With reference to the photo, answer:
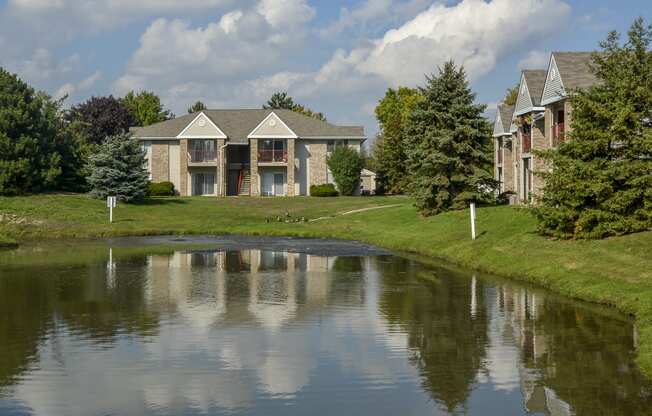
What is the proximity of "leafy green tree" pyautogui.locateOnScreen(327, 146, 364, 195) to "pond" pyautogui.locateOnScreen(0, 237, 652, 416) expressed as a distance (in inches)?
1859

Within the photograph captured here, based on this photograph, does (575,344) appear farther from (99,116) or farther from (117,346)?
(99,116)

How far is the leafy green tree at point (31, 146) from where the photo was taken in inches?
2406

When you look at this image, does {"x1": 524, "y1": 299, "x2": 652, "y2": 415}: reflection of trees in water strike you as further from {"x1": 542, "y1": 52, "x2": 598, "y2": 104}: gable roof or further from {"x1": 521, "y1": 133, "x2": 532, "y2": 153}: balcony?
{"x1": 521, "y1": 133, "x2": 532, "y2": 153}: balcony

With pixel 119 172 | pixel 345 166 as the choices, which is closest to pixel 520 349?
pixel 119 172

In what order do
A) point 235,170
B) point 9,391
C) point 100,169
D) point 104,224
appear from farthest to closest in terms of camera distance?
point 235,170
point 100,169
point 104,224
point 9,391

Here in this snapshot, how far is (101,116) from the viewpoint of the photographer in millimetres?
103875

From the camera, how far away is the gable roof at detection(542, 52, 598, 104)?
42594 millimetres

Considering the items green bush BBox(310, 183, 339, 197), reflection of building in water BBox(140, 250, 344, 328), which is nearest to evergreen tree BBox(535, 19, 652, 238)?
reflection of building in water BBox(140, 250, 344, 328)

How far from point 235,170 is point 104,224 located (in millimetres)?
28828

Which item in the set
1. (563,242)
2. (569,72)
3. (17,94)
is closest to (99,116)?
(17,94)

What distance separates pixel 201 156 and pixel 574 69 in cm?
4118

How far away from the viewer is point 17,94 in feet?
210

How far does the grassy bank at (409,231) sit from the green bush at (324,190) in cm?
524

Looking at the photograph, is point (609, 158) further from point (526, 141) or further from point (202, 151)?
point (202, 151)
